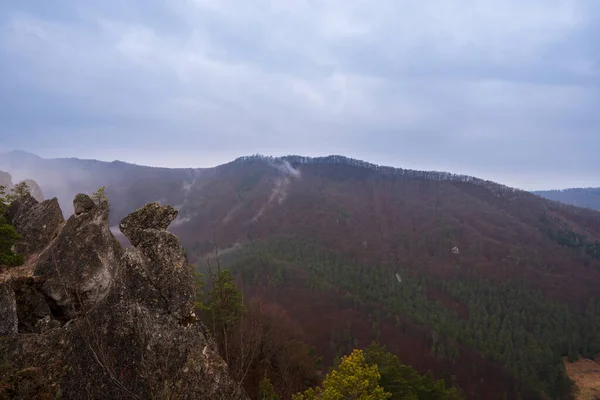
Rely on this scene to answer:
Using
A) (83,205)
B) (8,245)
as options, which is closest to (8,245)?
(8,245)

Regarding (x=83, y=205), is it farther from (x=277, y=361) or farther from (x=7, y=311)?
(x=277, y=361)

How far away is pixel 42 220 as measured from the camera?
17.3 m

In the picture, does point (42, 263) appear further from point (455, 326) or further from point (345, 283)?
point (345, 283)

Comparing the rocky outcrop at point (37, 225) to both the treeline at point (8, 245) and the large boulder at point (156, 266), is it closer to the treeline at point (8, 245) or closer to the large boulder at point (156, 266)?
the treeline at point (8, 245)

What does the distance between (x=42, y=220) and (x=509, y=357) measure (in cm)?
12520

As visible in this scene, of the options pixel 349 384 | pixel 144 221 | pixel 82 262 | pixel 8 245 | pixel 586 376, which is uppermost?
pixel 144 221

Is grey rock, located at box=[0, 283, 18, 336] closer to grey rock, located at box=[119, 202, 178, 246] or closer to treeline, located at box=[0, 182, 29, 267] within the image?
grey rock, located at box=[119, 202, 178, 246]

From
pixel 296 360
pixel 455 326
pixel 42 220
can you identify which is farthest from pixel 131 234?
pixel 455 326

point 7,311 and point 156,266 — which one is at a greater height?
point 156,266

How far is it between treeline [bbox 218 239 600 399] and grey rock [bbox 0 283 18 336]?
366 feet

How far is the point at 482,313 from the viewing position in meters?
139

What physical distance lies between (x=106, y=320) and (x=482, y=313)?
15840cm

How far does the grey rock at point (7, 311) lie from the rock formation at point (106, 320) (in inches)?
1.1

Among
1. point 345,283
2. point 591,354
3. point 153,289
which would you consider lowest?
point 591,354
